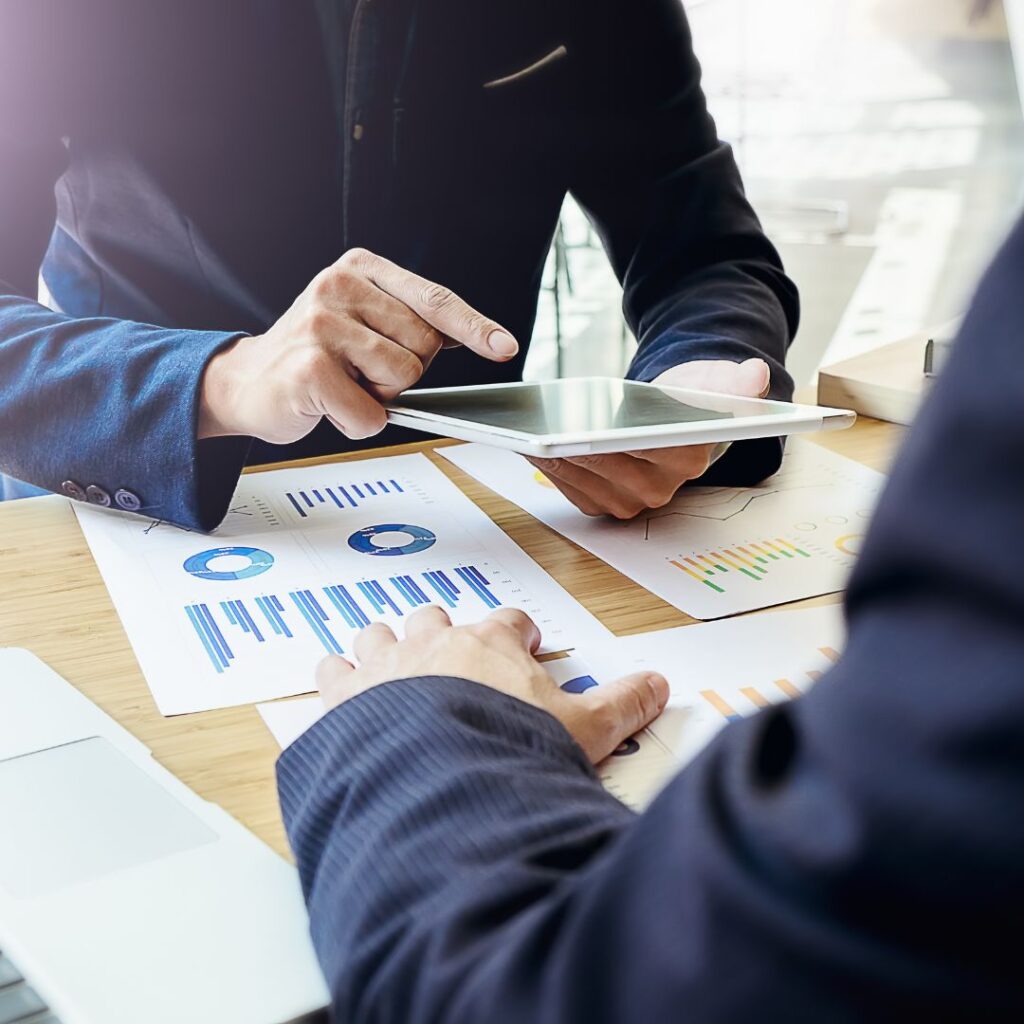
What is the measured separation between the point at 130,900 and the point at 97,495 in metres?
0.54

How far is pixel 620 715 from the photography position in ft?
2.02

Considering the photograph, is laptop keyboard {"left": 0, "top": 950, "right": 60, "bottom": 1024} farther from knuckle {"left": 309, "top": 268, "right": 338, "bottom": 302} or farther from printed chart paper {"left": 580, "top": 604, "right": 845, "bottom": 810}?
knuckle {"left": 309, "top": 268, "right": 338, "bottom": 302}

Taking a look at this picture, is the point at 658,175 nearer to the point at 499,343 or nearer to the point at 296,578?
the point at 499,343

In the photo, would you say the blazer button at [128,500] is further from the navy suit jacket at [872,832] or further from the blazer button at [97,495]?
the navy suit jacket at [872,832]

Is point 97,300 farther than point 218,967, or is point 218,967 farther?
point 97,300

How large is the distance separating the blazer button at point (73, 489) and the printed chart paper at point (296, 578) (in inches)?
0.7

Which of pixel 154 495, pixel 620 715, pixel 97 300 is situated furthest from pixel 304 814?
pixel 97 300

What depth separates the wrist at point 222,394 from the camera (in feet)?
3.11

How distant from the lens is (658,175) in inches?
52.8

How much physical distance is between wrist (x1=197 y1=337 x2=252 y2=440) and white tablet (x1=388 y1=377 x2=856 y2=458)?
125mm

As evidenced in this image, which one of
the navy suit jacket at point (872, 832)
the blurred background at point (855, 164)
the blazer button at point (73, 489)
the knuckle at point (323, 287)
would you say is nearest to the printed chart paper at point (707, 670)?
the navy suit jacket at point (872, 832)

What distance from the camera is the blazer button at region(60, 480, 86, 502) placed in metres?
0.99

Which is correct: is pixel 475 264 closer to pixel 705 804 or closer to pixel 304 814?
pixel 304 814

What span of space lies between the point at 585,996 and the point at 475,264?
1156 mm
